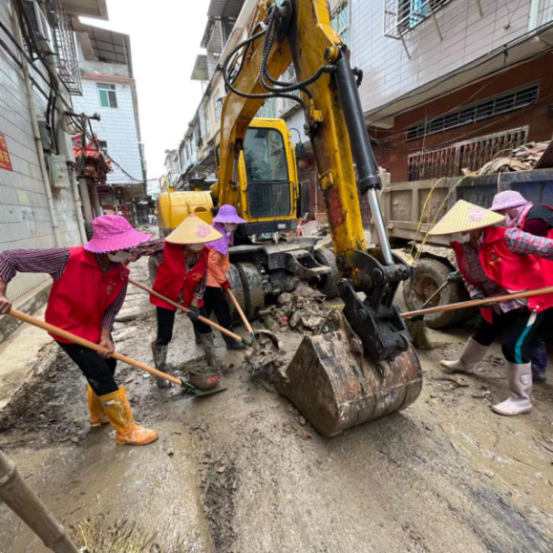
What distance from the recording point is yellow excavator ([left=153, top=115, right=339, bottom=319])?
4.46 m

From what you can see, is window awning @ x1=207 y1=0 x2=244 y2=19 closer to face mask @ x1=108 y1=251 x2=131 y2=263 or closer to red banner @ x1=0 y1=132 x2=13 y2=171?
red banner @ x1=0 y1=132 x2=13 y2=171

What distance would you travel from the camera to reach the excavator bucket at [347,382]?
2.04 metres

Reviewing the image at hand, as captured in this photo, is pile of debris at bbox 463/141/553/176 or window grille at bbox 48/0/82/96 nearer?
pile of debris at bbox 463/141/553/176

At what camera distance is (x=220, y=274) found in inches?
145

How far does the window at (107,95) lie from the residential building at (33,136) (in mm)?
12250

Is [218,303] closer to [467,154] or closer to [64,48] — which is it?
[467,154]

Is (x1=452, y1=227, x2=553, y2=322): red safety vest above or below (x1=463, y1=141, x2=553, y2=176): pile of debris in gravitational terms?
below

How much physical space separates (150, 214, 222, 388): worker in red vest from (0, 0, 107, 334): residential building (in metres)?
2.10

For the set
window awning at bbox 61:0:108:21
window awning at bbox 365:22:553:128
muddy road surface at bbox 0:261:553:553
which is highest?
window awning at bbox 61:0:108:21

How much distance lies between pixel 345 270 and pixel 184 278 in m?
1.70

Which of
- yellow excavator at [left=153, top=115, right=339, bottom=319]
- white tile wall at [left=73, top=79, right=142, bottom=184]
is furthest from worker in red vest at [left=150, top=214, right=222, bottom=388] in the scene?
white tile wall at [left=73, top=79, right=142, bottom=184]

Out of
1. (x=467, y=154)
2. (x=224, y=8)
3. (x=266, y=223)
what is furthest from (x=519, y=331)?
(x=224, y=8)

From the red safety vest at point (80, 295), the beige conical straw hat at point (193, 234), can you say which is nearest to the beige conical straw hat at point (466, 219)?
the beige conical straw hat at point (193, 234)

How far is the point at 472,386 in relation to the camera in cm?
295
